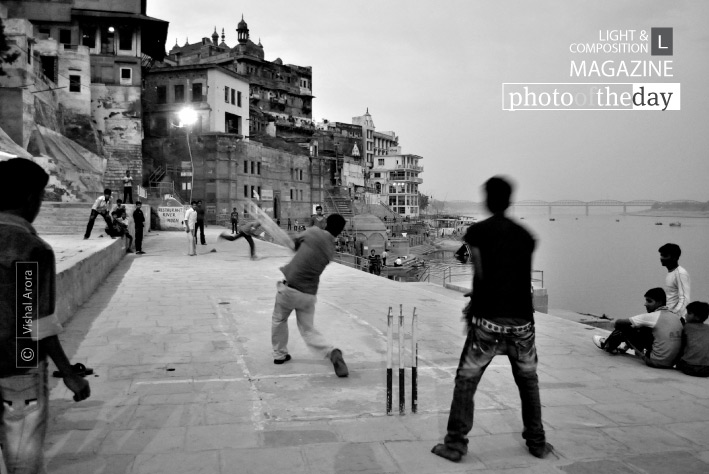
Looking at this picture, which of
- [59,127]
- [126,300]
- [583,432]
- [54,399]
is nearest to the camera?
[583,432]

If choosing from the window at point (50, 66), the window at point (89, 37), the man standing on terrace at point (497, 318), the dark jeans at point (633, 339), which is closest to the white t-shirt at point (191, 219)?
the dark jeans at point (633, 339)

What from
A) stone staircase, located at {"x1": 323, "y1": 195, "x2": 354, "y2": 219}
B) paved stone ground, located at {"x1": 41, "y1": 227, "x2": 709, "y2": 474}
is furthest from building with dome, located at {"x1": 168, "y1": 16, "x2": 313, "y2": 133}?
paved stone ground, located at {"x1": 41, "y1": 227, "x2": 709, "y2": 474}

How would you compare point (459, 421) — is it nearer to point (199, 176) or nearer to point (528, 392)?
point (528, 392)

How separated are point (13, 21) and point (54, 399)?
3325cm

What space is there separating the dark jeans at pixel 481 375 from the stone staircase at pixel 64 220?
20.0 metres

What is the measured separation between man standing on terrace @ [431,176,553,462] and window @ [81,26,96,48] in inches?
1930

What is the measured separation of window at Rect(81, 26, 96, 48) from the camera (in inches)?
1783

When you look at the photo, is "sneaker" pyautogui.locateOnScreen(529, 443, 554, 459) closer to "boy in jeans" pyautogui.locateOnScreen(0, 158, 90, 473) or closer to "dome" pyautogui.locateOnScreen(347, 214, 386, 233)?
"boy in jeans" pyautogui.locateOnScreen(0, 158, 90, 473)

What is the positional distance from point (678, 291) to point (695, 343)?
68 centimetres

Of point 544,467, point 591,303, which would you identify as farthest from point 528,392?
point 591,303

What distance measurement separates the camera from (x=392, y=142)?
403ft

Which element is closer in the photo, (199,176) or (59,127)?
(59,127)

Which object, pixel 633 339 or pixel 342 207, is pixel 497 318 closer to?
pixel 633 339

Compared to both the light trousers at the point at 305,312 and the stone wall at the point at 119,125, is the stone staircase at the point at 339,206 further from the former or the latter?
the light trousers at the point at 305,312
